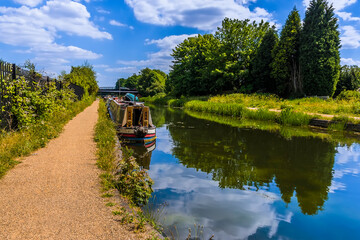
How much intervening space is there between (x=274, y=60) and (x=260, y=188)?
2604 centimetres

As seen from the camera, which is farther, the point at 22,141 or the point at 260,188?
the point at 22,141

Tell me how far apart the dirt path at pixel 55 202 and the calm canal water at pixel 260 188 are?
110cm

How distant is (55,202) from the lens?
3650 mm

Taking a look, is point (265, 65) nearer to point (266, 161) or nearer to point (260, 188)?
point (266, 161)

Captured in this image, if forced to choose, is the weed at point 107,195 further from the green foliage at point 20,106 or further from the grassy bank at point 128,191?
the green foliage at point 20,106

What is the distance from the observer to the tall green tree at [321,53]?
77.8ft

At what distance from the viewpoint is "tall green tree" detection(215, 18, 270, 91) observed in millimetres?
34062

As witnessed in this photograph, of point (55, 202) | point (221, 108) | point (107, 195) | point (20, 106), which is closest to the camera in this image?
point (55, 202)

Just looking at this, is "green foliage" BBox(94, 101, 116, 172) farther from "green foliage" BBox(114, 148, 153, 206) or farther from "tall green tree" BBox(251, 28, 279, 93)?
"tall green tree" BBox(251, 28, 279, 93)

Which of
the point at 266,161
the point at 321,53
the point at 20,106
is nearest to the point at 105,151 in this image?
the point at 20,106

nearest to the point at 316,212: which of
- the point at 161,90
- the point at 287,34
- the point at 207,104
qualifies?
the point at 207,104

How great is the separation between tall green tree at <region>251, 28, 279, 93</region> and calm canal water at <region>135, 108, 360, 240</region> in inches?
862

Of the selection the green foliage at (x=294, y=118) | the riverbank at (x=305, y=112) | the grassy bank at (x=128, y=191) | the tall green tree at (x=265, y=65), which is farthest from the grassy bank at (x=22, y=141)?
the tall green tree at (x=265, y=65)

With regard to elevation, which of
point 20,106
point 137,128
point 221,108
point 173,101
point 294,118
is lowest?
point 137,128
